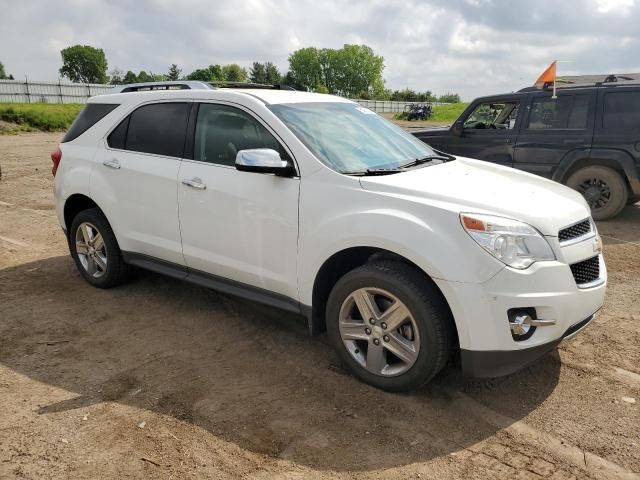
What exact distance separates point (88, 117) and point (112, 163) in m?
0.69

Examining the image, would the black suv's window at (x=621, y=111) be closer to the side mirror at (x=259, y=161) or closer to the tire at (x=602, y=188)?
the tire at (x=602, y=188)

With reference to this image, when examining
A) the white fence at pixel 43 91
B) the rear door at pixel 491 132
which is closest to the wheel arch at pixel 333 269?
the rear door at pixel 491 132

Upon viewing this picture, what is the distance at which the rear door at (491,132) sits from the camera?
8.26 meters

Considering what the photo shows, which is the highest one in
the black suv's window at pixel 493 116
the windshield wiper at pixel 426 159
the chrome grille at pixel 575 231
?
the black suv's window at pixel 493 116

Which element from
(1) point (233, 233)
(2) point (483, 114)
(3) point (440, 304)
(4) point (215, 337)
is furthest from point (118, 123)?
(2) point (483, 114)

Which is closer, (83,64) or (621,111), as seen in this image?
(621,111)

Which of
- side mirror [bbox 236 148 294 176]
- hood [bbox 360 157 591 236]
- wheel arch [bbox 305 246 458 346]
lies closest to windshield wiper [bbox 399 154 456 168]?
hood [bbox 360 157 591 236]

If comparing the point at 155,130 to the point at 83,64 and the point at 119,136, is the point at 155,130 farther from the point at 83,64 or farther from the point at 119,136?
the point at 83,64

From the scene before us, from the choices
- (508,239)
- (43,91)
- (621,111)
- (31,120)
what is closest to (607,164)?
(621,111)

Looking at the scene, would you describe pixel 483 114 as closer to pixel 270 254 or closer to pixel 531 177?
pixel 531 177

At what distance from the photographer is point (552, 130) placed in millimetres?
7906

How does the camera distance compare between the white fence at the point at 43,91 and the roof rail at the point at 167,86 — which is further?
the white fence at the point at 43,91

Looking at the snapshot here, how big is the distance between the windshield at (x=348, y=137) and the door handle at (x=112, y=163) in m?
1.60

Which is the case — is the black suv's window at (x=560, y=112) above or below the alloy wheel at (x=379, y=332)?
above
